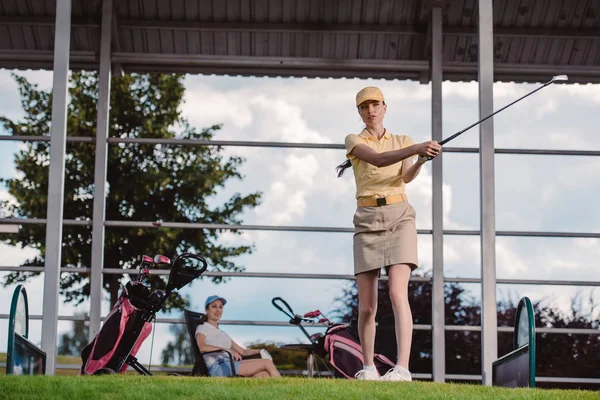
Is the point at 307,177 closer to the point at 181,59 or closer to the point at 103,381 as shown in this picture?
the point at 181,59

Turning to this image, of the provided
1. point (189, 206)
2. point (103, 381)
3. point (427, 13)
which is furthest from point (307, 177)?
point (103, 381)

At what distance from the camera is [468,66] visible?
11.4 meters

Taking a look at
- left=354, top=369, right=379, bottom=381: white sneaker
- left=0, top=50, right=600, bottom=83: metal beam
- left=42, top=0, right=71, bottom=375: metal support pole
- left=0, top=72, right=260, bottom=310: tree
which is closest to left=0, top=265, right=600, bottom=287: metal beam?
left=0, top=72, right=260, bottom=310: tree

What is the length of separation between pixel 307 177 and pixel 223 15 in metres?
1.71

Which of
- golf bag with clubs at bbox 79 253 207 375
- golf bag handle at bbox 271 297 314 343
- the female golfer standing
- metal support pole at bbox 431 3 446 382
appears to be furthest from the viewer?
metal support pole at bbox 431 3 446 382

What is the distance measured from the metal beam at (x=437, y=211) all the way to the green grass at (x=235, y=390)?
402cm

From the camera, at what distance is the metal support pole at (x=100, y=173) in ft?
35.5

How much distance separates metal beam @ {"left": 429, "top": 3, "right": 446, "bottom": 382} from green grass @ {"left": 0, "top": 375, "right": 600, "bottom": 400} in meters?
4.02

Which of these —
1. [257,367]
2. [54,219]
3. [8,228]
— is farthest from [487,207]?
[8,228]

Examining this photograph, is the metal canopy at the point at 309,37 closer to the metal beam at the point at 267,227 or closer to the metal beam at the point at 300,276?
the metal beam at the point at 267,227

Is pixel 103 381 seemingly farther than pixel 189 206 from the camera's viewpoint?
No

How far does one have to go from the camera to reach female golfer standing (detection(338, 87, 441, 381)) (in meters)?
7.29

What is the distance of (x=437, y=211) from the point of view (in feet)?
36.3

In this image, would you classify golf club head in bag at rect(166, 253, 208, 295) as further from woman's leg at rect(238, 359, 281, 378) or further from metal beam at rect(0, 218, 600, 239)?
metal beam at rect(0, 218, 600, 239)
